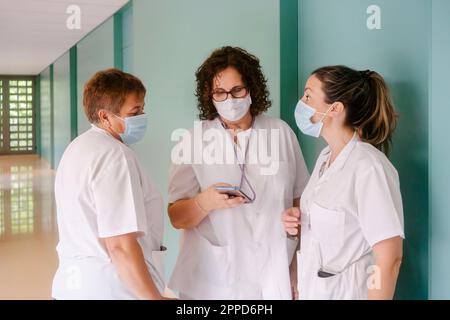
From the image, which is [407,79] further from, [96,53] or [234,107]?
[96,53]

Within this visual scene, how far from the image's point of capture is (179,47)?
2.41m

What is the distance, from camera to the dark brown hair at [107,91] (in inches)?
50.5

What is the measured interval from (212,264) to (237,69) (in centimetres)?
64

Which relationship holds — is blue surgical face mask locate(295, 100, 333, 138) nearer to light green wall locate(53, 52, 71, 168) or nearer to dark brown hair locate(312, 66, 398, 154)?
dark brown hair locate(312, 66, 398, 154)

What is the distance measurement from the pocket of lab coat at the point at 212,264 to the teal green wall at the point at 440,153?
62cm

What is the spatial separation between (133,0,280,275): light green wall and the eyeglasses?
45 centimetres

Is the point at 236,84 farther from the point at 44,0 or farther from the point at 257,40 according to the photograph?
the point at 44,0

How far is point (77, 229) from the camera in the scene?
125cm

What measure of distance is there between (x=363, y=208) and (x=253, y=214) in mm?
464

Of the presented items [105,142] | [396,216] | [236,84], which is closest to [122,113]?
[105,142]

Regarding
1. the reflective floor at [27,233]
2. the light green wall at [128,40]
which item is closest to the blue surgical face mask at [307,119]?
the light green wall at [128,40]

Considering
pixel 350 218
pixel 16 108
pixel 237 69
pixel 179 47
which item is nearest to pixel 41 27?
pixel 16 108

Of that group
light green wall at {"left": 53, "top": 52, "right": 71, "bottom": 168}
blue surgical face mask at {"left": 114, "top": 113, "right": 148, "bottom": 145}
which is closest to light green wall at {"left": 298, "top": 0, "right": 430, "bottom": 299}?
blue surgical face mask at {"left": 114, "top": 113, "right": 148, "bottom": 145}

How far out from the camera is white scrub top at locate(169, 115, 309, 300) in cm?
156
